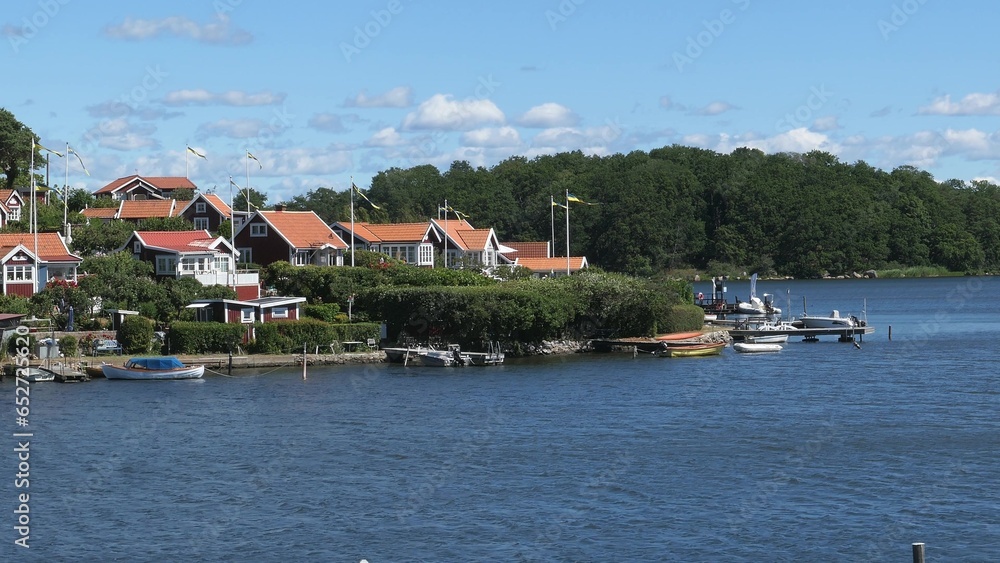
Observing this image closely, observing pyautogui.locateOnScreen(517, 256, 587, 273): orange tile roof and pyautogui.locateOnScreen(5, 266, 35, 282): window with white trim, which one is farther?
pyautogui.locateOnScreen(517, 256, 587, 273): orange tile roof

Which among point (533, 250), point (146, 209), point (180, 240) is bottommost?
point (180, 240)

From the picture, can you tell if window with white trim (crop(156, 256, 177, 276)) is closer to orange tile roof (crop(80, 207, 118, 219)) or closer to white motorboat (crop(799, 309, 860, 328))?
orange tile roof (crop(80, 207, 118, 219))

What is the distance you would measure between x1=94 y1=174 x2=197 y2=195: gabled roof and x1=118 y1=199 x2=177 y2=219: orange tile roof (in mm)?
21373

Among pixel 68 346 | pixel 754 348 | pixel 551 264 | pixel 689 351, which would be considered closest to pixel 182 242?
pixel 68 346

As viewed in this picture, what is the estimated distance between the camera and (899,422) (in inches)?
1969

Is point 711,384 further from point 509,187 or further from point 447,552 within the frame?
point 509,187

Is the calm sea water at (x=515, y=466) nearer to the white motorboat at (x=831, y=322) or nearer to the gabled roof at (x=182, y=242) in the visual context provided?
the gabled roof at (x=182, y=242)

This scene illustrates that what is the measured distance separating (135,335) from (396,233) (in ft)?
129

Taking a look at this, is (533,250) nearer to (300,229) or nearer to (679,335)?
(300,229)

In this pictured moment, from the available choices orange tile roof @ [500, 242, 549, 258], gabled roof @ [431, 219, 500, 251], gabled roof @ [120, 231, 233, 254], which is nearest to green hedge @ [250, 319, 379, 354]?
gabled roof @ [120, 231, 233, 254]

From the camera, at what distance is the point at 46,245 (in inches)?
3017

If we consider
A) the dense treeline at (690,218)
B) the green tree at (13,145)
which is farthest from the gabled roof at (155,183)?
the dense treeline at (690,218)

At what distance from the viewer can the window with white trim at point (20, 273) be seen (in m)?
73.1

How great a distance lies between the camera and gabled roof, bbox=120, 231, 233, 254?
259 feet
